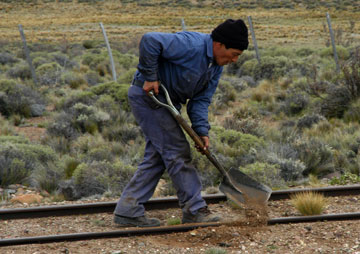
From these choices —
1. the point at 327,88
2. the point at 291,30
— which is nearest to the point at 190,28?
the point at 291,30

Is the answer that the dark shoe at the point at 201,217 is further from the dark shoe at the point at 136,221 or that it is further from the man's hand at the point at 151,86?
the man's hand at the point at 151,86

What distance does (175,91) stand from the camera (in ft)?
17.7

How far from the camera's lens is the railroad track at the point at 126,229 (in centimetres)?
530

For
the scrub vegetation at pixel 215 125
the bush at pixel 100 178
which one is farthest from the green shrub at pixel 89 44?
the bush at pixel 100 178

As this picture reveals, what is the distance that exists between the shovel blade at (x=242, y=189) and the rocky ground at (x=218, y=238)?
18 cm

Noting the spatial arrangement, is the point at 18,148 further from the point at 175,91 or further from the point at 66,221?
Answer: the point at 175,91

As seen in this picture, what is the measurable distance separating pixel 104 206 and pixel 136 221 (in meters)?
0.82

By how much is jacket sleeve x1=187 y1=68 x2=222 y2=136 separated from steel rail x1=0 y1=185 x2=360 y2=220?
3.90 ft

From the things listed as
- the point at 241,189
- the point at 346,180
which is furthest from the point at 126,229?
the point at 346,180

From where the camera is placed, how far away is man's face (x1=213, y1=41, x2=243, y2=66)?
17.0ft

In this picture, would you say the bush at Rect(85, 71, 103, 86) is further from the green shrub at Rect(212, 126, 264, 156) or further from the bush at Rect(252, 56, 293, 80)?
the green shrub at Rect(212, 126, 264, 156)

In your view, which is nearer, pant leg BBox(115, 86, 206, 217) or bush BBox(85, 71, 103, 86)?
pant leg BBox(115, 86, 206, 217)

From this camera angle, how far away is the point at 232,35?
5.09 meters

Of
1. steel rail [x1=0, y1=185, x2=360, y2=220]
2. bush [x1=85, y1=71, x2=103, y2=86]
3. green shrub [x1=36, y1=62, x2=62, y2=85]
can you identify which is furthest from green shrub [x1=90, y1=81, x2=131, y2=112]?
steel rail [x1=0, y1=185, x2=360, y2=220]
